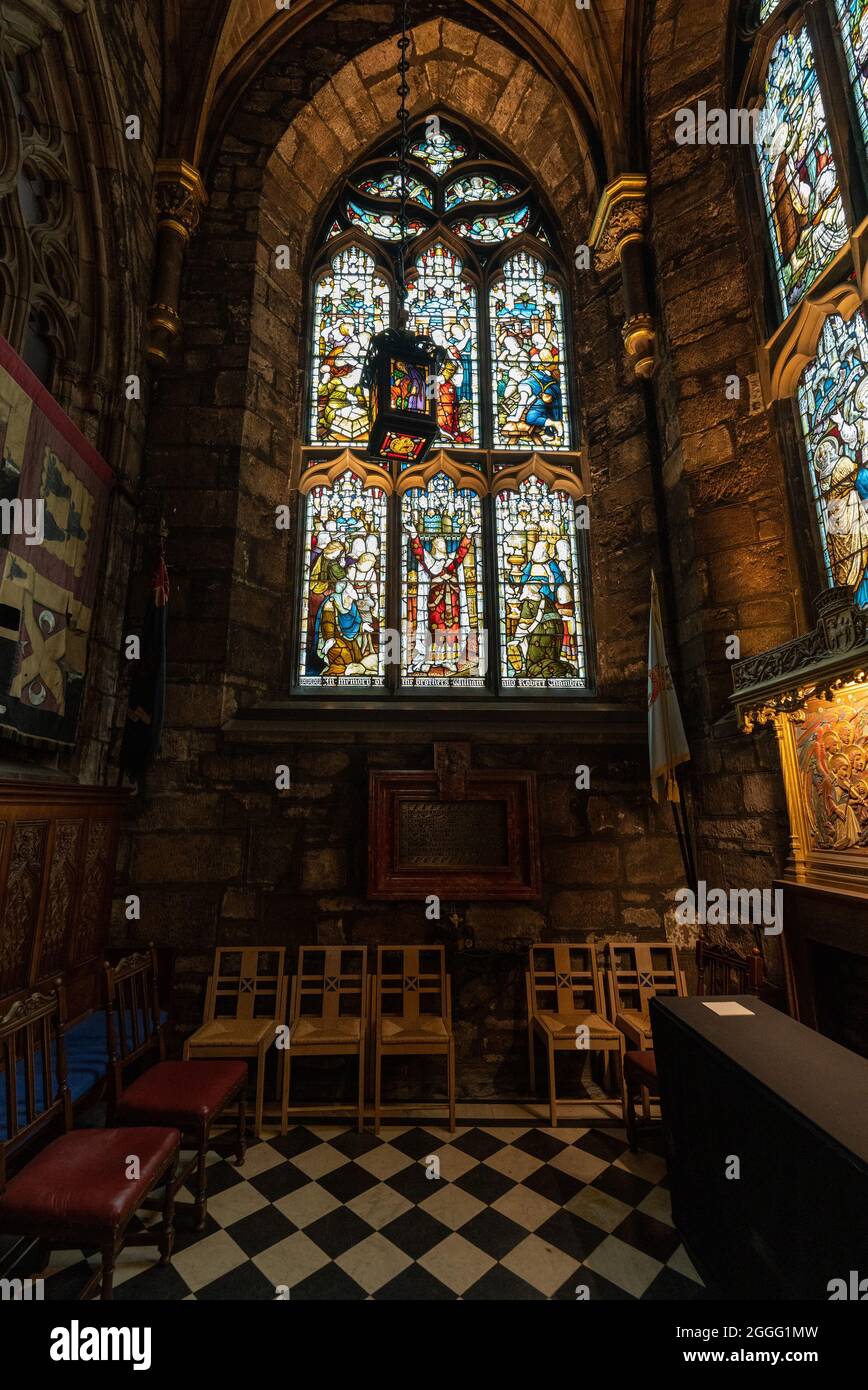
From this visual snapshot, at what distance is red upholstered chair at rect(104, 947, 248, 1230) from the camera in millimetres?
2410

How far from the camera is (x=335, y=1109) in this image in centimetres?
316

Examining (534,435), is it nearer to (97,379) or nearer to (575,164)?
(575,164)

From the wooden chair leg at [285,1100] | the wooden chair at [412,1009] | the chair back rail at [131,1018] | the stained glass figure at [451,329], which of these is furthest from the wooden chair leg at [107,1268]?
the stained glass figure at [451,329]

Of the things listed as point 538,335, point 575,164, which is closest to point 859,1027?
point 538,335

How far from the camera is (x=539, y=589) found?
4656 millimetres

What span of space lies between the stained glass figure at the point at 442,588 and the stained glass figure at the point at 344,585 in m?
0.21

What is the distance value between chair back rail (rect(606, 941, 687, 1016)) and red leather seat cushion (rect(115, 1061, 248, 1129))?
2.18 meters

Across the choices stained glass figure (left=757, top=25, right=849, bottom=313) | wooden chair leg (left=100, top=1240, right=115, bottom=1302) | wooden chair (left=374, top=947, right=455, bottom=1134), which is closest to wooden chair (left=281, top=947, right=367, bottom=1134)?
wooden chair (left=374, top=947, right=455, bottom=1134)

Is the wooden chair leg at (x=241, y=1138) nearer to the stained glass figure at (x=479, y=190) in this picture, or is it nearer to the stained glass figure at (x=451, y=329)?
the stained glass figure at (x=451, y=329)

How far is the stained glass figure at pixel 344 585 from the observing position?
14.7 ft

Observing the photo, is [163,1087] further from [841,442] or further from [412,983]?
[841,442]

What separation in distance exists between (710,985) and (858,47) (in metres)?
4.86

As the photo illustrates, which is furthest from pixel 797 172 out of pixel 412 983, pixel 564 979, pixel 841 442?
pixel 412 983
